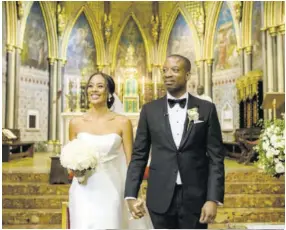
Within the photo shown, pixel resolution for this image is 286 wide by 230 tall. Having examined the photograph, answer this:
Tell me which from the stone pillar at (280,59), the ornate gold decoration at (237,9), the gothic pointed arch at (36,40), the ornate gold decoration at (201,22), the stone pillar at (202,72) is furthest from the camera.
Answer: the ornate gold decoration at (201,22)

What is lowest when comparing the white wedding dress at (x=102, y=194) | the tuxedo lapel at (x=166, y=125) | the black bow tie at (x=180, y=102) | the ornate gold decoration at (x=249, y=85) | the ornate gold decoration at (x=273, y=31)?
the white wedding dress at (x=102, y=194)

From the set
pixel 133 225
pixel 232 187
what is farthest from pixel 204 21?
pixel 133 225

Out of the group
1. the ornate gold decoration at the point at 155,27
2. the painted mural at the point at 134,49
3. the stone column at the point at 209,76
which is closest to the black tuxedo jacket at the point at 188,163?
the stone column at the point at 209,76

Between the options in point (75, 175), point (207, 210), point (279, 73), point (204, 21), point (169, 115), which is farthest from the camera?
point (204, 21)

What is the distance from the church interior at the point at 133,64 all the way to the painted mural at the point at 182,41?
0.13ft

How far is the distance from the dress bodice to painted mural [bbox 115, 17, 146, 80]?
13.0 m

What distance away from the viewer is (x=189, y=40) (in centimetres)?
1572

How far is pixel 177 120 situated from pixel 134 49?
14.5m

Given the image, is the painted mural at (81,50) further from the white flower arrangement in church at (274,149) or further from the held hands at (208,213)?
the held hands at (208,213)

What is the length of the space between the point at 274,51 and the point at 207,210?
954 cm

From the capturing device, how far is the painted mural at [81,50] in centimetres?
1596

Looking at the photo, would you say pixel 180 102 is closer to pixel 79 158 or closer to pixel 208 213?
pixel 208 213

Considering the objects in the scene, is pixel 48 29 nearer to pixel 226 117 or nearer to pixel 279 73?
pixel 226 117

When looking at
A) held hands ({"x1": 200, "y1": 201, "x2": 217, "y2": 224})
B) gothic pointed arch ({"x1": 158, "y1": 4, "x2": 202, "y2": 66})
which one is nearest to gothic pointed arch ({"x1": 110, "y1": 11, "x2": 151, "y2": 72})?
gothic pointed arch ({"x1": 158, "y1": 4, "x2": 202, "y2": 66})
